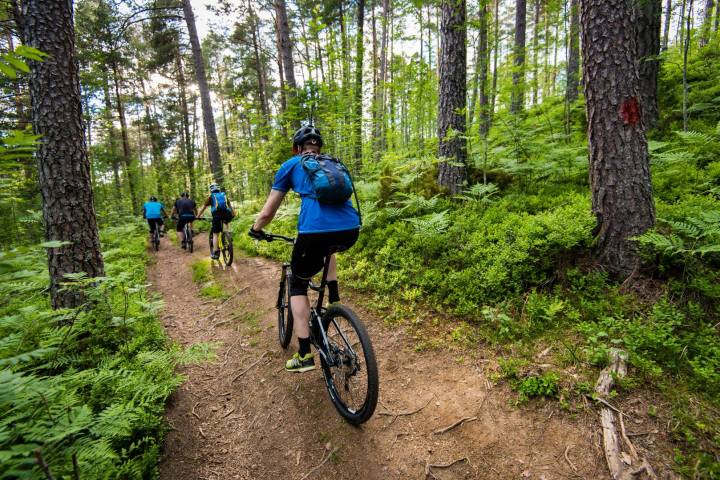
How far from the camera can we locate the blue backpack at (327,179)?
3035 millimetres

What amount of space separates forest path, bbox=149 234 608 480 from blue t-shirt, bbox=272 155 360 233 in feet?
6.76

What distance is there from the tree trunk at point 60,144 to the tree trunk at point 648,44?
9.83m

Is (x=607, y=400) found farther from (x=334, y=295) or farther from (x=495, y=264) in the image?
(x=334, y=295)

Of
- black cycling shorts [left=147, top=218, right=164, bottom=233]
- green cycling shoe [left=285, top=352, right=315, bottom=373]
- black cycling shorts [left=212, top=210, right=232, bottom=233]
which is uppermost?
black cycling shorts [left=212, top=210, right=232, bottom=233]

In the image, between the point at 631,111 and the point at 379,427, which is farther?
the point at 631,111

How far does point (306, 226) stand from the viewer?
318 centimetres

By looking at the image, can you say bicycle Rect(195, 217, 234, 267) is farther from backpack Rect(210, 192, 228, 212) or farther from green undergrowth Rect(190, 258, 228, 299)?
green undergrowth Rect(190, 258, 228, 299)

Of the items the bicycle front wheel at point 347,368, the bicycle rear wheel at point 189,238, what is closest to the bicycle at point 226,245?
the bicycle rear wheel at point 189,238

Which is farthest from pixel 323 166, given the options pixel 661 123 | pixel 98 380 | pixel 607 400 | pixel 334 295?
pixel 661 123

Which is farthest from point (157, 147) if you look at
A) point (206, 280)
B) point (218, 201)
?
point (206, 280)

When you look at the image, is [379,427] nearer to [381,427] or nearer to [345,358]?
[381,427]

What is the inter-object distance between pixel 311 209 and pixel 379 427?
7.68 feet

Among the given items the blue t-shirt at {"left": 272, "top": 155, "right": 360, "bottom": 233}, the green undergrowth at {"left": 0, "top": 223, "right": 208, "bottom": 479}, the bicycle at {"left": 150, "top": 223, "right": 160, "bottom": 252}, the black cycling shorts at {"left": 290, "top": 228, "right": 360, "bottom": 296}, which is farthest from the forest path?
the bicycle at {"left": 150, "top": 223, "right": 160, "bottom": 252}

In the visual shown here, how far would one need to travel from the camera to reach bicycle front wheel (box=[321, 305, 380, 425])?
3.06 meters
